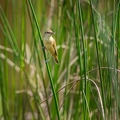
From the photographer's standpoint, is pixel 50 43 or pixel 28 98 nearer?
pixel 50 43

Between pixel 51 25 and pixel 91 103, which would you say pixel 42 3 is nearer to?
pixel 51 25

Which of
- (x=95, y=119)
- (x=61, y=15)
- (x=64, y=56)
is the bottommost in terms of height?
(x=95, y=119)

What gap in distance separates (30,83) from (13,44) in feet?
0.66

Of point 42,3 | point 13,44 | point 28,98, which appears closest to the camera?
point 13,44

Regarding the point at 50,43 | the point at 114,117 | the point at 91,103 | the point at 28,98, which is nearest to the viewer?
the point at 114,117

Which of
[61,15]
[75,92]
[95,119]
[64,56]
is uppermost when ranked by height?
[61,15]

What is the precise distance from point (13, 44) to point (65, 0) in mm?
304

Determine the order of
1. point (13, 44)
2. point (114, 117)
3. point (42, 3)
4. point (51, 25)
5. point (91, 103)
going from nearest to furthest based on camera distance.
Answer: point (114, 117)
point (91, 103)
point (13, 44)
point (42, 3)
point (51, 25)

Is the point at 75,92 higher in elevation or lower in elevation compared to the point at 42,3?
lower

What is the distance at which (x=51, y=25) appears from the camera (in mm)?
2053

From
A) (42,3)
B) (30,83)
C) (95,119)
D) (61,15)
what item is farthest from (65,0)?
(95,119)

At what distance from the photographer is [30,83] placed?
1.68 meters

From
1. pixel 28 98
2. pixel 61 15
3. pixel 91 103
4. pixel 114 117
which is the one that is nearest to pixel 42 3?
pixel 61 15

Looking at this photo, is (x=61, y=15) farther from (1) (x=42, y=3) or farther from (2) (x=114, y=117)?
(2) (x=114, y=117)
